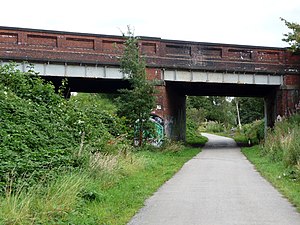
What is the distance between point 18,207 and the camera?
681 centimetres

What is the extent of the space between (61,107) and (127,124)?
25.9ft

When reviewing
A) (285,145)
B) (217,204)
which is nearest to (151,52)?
(285,145)

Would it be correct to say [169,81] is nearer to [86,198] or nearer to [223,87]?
[223,87]

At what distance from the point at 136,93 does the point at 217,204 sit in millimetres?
13907

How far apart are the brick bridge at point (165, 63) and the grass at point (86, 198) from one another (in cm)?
1214

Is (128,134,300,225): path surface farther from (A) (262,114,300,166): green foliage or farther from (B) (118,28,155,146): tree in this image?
(B) (118,28,155,146): tree

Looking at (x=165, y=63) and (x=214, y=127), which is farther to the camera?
(x=214, y=127)

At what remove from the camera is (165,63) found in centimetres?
2664

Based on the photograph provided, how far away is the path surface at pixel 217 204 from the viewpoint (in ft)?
25.3

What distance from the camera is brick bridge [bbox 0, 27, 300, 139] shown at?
24.2 m

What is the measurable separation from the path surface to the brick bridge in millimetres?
12777

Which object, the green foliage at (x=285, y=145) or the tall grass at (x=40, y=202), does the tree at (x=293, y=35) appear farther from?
the tall grass at (x=40, y=202)

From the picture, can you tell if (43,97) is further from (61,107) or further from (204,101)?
(204,101)

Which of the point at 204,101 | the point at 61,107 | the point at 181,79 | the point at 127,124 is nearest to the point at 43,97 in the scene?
the point at 61,107
